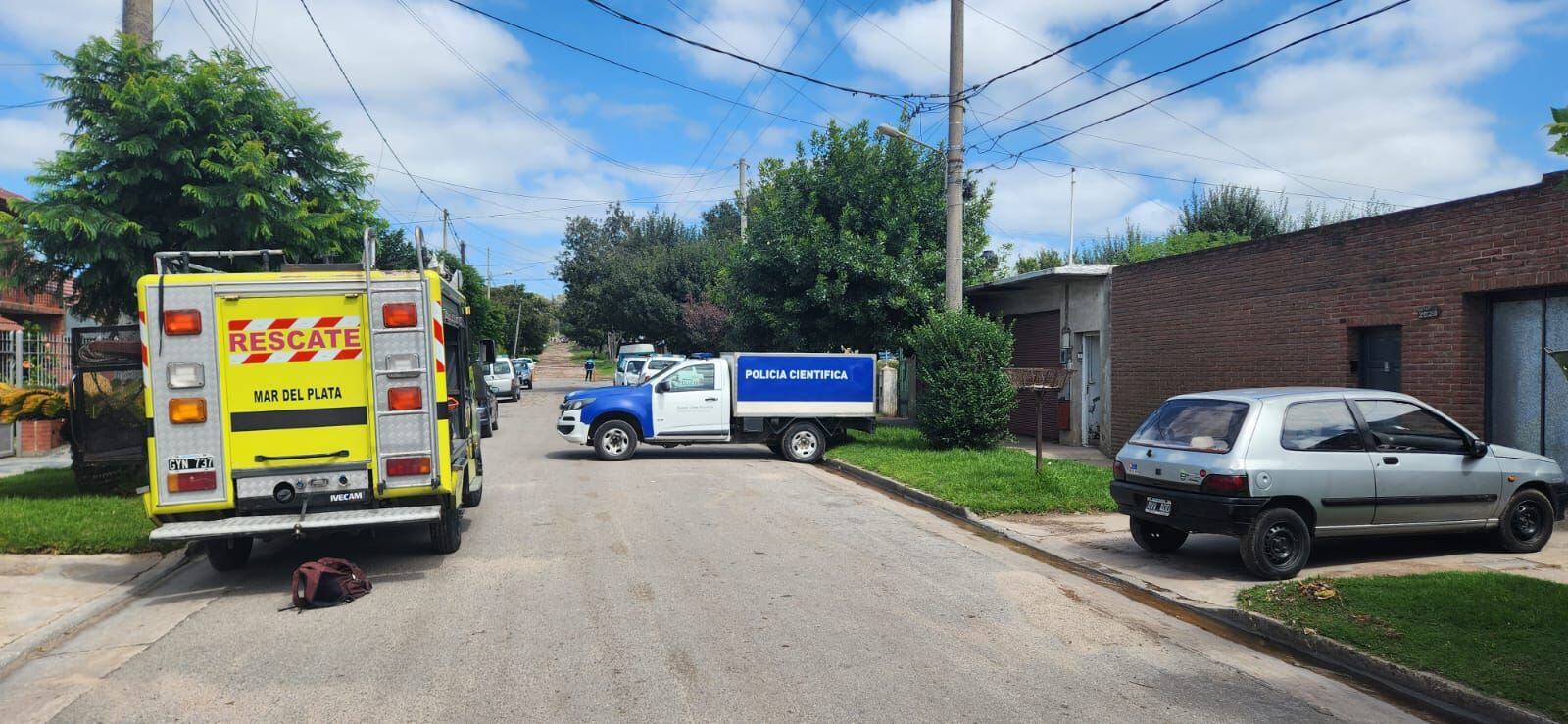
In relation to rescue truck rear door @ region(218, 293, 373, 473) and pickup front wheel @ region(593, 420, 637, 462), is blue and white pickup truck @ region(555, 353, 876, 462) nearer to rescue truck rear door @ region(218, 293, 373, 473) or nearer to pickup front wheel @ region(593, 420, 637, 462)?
pickup front wheel @ region(593, 420, 637, 462)

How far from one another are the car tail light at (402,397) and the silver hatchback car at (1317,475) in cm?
621

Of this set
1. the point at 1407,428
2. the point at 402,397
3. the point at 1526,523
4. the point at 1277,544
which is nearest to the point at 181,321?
the point at 402,397

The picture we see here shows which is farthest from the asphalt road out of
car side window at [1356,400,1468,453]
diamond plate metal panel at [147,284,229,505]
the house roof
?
the house roof

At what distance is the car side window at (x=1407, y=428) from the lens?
8.41 meters

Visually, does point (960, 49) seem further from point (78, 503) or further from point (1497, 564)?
point (78, 503)

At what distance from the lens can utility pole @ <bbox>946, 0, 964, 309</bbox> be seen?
55.6ft

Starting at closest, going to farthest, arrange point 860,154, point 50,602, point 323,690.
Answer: point 323,690 < point 50,602 < point 860,154

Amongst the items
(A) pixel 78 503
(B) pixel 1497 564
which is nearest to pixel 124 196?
(A) pixel 78 503

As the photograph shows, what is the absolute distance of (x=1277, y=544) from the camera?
805cm

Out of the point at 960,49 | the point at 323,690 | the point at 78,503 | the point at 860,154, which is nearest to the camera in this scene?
the point at 323,690

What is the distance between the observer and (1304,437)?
8156 mm

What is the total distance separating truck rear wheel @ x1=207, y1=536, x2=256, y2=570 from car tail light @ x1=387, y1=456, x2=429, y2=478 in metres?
1.54

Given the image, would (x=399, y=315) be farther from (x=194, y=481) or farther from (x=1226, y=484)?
(x=1226, y=484)

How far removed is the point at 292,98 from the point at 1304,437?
39.3ft
